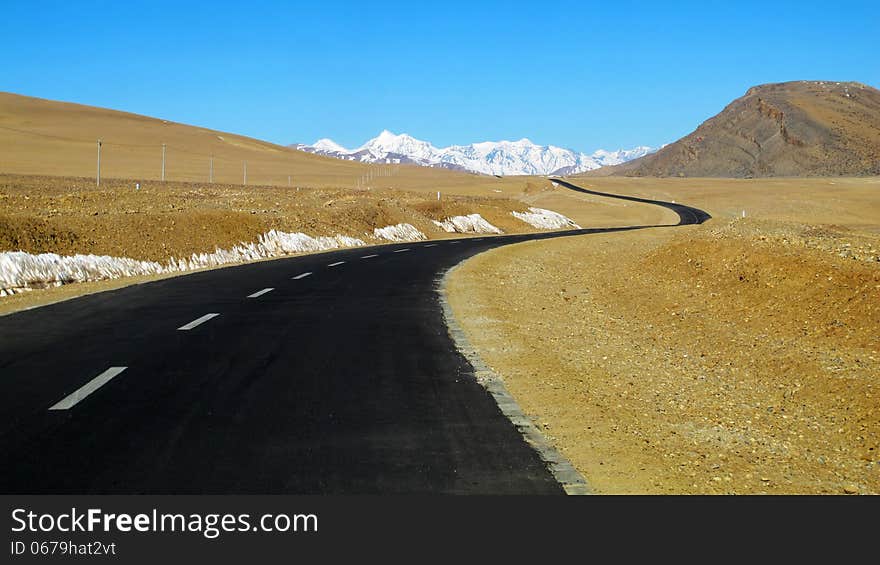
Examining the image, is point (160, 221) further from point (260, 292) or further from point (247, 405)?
point (247, 405)

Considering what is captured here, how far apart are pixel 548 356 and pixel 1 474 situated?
7.45 metres

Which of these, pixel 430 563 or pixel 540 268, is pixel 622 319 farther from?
pixel 430 563

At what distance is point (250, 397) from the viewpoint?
8.29m

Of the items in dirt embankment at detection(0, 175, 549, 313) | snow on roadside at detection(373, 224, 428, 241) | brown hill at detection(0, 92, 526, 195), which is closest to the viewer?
dirt embankment at detection(0, 175, 549, 313)

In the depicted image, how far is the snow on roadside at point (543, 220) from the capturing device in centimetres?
6297

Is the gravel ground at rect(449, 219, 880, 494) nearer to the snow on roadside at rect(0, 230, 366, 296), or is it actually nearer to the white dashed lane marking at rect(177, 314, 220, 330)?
the white dashed lane marking at rect(177, 314, 220, 330)

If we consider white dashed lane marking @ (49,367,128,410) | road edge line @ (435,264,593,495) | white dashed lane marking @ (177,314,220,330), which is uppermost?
road edge line @ (435,264,593,495)

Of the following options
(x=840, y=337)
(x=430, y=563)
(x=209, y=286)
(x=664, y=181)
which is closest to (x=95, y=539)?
(x=430, y=563)

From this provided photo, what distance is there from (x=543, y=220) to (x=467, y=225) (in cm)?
1103

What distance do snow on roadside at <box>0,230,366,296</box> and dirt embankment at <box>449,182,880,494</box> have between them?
903cm


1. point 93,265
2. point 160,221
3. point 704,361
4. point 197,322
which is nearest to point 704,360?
point 704,361

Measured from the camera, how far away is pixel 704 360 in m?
13.0

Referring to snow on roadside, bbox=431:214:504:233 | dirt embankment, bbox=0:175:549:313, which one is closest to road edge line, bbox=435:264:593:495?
dirt embankment, bbox=0:175:549:313

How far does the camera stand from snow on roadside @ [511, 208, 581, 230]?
6297 cm
